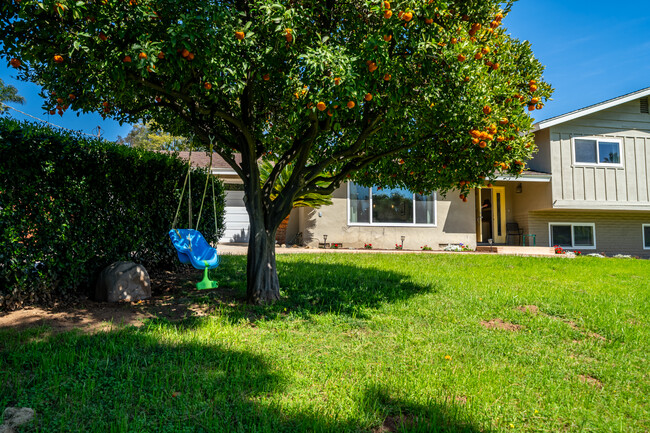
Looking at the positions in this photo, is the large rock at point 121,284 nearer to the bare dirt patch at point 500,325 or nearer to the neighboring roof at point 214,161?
the bare dirt patch at point 500,325

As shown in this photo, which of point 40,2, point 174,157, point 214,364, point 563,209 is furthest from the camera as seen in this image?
point 563,209

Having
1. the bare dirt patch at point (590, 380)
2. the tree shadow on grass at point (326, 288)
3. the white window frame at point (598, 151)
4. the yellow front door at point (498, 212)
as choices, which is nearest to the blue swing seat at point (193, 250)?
the tree shadow on grass at point (326, 288)

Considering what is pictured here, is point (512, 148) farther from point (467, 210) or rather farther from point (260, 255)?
point (467, 210)

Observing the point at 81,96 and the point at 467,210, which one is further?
the point at 467,210

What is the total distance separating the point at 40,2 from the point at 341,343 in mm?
4132

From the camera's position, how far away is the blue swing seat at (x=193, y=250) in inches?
183

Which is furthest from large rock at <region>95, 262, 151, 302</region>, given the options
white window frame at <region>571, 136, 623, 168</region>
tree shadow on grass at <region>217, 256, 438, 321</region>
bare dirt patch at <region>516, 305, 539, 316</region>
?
white window frame at <region>571, 136, 623, 168</region>

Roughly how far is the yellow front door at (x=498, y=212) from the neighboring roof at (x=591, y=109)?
311cm

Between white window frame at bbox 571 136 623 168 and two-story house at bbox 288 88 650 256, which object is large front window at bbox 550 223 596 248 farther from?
white window frame at bbox 571 136 623 168

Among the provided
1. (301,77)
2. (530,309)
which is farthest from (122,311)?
(530,309)

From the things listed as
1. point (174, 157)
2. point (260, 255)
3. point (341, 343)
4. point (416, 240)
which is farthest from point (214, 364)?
point (416, 240)

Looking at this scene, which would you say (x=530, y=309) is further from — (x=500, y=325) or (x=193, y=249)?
(x=193, y=249)

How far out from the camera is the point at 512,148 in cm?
537

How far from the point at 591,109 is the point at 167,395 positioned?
16612 millimetres
